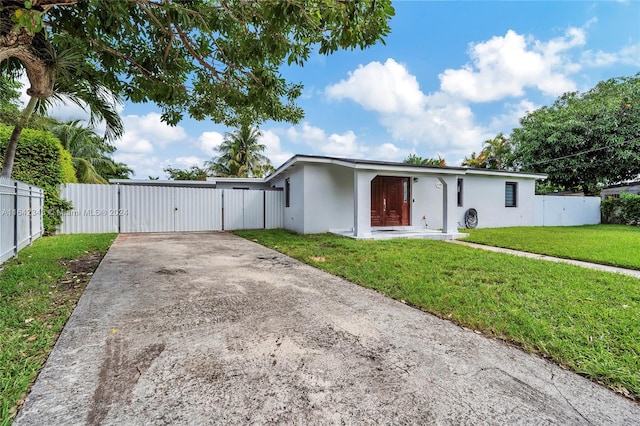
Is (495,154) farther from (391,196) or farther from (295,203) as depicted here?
(295,203)

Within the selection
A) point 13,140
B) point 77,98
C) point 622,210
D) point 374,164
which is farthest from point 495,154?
point 13,140

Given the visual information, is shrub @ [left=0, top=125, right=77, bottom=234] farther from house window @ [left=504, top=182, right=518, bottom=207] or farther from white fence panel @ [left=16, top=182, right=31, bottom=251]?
house window @ [left=504, top=182, right=518, bottom=207]

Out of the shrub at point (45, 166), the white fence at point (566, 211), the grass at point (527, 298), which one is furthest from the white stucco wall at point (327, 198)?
the white fence at point (566, 211)

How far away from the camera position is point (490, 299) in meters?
3.62

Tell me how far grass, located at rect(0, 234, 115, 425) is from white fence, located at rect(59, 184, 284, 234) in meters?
5.01

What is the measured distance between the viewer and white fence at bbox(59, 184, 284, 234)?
34.0 feet

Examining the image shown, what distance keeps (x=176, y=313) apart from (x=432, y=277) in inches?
141

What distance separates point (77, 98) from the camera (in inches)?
286

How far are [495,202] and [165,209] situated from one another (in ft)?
47.1

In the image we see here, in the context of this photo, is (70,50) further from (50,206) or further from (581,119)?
(581,119)

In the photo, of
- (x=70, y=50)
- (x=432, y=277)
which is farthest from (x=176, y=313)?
(x=70, y=50)

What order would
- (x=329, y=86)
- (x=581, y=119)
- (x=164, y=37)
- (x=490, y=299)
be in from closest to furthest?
(x=490, y=299), (x=164, y=37), (x=329, y=86), (x=581, y=119)

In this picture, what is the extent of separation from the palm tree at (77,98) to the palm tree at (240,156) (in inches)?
718

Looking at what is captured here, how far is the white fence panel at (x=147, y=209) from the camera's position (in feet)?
36.7
